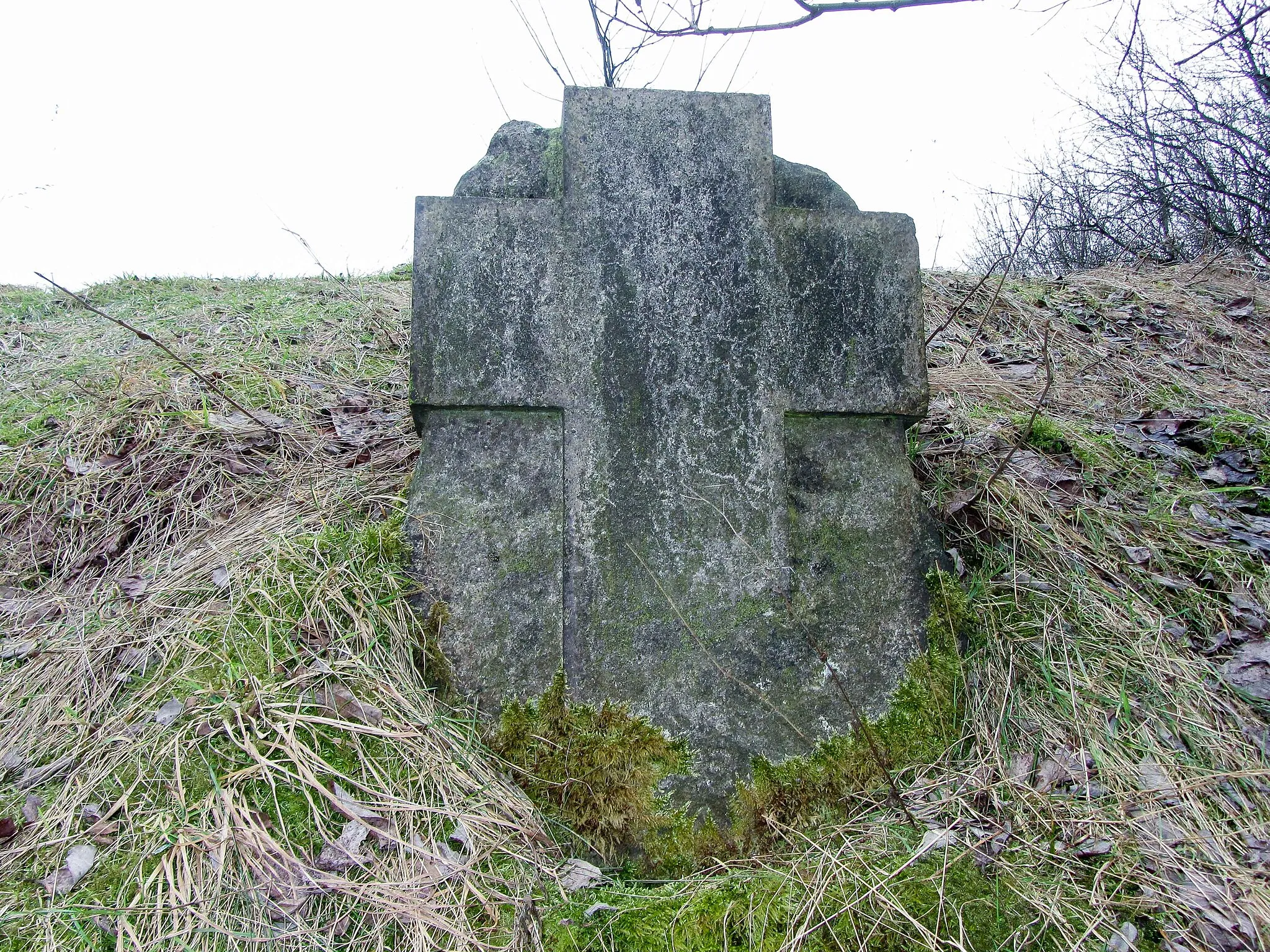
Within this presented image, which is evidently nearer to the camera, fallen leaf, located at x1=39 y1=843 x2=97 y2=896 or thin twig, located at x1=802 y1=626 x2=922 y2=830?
fallen leaf, located at x1=39 y1=843 x2=97 y2=896

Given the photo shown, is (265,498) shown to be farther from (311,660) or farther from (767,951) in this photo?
(767,951)

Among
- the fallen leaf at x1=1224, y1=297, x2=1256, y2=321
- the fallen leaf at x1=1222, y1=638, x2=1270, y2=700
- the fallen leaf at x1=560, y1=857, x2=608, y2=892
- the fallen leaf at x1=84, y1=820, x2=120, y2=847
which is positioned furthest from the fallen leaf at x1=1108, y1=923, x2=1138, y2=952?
the fallen leaf at x1=1224, y1=297, x2=1256, y2=321

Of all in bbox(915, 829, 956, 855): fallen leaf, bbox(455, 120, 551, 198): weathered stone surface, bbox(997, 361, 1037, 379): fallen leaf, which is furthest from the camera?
bbox(997, 361, 1037, 379): fallen leaf

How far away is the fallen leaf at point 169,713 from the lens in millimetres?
1826

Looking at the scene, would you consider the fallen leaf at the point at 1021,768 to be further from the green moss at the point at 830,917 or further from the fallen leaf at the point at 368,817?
the fallen leaf at the point at 368,817

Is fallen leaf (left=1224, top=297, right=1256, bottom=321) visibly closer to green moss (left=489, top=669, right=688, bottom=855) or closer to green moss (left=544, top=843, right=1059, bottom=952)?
green moss (left=544, top=843, right=1059, bottom=952)

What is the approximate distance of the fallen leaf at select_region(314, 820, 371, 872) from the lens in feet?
5.30

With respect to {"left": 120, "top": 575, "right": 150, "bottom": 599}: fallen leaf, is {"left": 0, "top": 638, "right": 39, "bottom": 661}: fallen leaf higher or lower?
lower

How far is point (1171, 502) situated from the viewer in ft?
8.46

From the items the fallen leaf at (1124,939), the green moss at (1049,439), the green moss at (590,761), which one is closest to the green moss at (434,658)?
the green moss at (590,761)

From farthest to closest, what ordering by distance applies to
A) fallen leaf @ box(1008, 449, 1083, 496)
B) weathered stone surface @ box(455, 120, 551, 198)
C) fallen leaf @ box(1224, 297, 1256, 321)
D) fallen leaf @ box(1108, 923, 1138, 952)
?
fallen leaf @ box(1224, 297, 1256, 321) < fallen leaf @ box(1008, 449, 1083, 496) < weathered stone surface @ box(455, 120, 551, 198) < fallen leaf @ box(1108, 923, 1138, 952)

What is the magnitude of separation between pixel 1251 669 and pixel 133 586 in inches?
118

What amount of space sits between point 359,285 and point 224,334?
1.00 metres

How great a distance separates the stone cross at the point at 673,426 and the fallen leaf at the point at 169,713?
60cm
